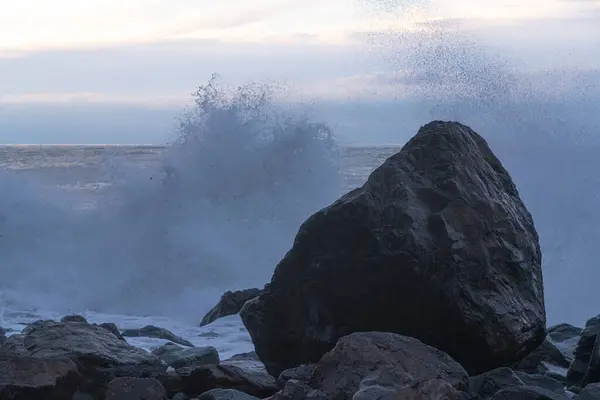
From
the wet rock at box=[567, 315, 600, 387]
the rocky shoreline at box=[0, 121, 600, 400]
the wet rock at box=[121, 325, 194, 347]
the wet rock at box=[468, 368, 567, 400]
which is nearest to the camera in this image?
the wet rock at box=[468, 368, 567, 400]

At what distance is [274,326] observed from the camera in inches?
185

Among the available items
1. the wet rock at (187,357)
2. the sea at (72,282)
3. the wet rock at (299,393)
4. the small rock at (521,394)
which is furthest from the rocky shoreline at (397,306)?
the sea at (72,282)

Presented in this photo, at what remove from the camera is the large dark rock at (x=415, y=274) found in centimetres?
431

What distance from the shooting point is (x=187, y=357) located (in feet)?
17.2

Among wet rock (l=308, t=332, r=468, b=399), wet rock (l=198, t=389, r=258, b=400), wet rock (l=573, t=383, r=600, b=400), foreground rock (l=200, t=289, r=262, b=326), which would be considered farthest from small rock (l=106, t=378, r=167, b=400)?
foreground rock (l=200, t=289, r=262, b=326)

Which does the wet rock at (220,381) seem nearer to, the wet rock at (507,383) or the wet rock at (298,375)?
the wet rock at (298,375)

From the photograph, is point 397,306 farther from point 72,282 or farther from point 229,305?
point 72,282

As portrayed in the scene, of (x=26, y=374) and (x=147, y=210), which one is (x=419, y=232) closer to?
(x=26, y=374)

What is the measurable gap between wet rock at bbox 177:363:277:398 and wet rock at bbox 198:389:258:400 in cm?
24

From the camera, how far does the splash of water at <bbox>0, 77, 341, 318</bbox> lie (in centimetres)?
1204

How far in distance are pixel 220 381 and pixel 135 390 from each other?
47cm

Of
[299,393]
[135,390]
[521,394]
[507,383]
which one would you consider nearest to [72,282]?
[135,390]

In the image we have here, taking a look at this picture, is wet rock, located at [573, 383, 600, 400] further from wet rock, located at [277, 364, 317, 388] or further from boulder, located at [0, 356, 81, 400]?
boulder, located at [0, 356, 81, 400]

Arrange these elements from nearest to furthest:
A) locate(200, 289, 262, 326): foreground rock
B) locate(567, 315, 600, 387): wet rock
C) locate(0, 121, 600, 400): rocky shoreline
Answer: locate(0, 121, 600, 400): rocky shoreline, locate(567, 315, 600, 387): wet rock, locate(200, 289, 262, 326): foreground rock
